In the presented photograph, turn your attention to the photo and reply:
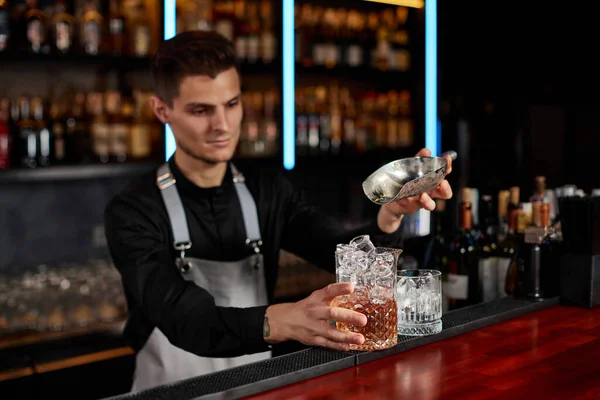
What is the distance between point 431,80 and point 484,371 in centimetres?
341

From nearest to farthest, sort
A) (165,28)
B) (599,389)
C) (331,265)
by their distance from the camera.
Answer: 1. (599,389)
2. (331,265)
3. (165,28)

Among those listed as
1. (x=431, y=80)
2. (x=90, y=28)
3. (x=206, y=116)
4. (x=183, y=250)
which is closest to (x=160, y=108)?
(x=206, y=116)

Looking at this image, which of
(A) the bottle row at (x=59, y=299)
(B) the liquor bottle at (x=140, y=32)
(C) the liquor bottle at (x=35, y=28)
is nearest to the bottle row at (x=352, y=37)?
(B) the liquor bottle at (x=140, y=32)

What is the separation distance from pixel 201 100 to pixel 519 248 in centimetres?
106

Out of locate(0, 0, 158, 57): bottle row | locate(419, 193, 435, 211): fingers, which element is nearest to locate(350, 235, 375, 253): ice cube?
locate(419, 193, 435, 211): fingers

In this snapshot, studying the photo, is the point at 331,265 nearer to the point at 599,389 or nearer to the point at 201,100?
the point at 201,100

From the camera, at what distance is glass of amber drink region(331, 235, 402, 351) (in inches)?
55.9

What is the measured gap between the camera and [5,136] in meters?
3.22

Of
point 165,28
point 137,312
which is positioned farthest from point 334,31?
point 137,312

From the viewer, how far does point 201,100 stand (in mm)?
2186

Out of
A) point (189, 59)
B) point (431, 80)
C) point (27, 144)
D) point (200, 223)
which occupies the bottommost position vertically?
point (200, 223)

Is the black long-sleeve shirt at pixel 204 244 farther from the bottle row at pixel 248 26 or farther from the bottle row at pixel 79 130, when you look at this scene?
A: the bottle row at pixel 248 26

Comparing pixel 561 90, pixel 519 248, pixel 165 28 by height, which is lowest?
pixel 519 248

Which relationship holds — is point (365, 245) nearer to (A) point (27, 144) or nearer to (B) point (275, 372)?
(B) point (275, 372)
